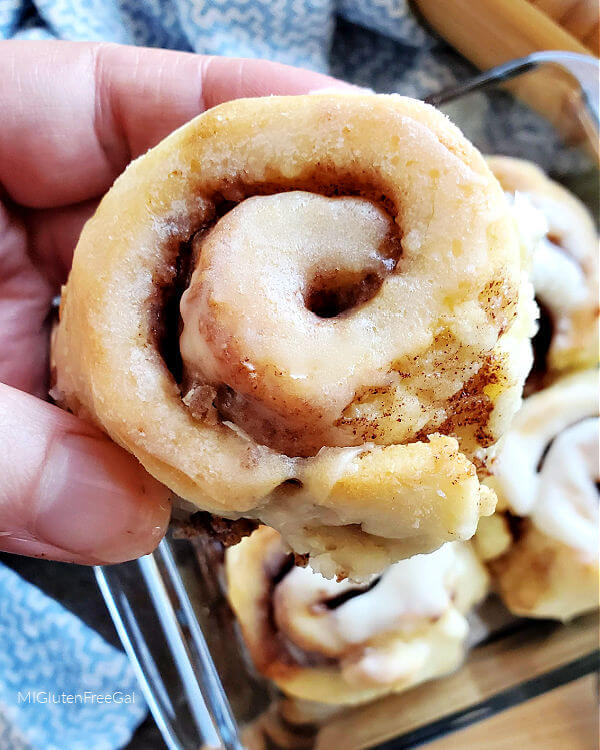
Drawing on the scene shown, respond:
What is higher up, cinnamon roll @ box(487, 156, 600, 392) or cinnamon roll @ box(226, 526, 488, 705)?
cinnamon roll @ box(487, 156, 600, 392)

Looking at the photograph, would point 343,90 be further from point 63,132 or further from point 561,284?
point 561,284

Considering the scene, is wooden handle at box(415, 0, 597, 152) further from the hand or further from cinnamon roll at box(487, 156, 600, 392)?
the hand

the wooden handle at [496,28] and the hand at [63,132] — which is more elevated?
the wooden handle at [496,28]

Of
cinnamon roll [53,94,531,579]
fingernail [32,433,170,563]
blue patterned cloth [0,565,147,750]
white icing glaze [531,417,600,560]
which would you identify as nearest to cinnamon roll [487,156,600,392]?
white icing glaze [531,417,600,560]

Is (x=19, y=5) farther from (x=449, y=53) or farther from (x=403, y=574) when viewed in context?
(x=403, y=574)

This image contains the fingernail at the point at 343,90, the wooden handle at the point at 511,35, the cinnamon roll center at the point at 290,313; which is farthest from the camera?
the wooden handle at the point at 511,35

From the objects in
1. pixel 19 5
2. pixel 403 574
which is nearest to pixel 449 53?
pixel 19 5

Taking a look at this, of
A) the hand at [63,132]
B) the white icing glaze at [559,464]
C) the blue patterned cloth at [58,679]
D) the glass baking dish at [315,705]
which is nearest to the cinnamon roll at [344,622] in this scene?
the glass baking dish at [315,705]

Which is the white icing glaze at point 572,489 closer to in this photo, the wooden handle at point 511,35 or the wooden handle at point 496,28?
the wooden handle at point 511,35
